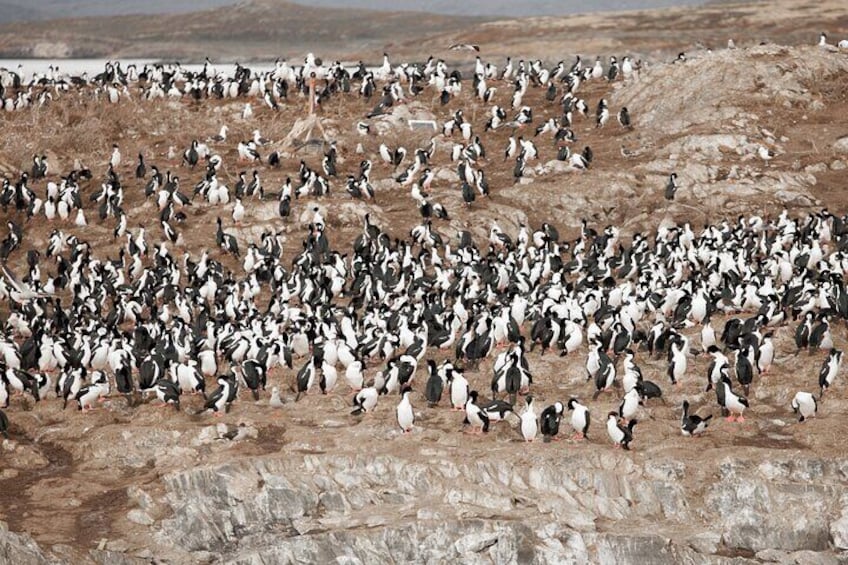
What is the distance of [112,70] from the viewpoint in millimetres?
50938

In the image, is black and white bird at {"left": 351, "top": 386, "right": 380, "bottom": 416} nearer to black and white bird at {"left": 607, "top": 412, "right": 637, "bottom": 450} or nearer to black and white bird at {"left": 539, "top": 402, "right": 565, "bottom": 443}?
black and white bird at {"left": 539, "top": 402, "right": 565, "bottom": 443}

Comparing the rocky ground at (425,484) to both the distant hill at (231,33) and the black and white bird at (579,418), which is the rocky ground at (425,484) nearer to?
the black and white bird at (579,418)

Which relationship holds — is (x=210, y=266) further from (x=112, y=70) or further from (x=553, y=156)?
(x=112, y=70)

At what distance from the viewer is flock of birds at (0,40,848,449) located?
24.2 m

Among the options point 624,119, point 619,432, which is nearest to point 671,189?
point 624,119

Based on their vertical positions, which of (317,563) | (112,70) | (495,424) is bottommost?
(317,563)

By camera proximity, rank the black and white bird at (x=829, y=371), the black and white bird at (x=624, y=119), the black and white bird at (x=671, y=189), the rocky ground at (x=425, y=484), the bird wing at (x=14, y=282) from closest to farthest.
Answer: the rocky ground at (x=425, y=484)
the black and white bird at (x=829, y=371)
the bird wing at (x=14, y=282)
the black and white bird at (x=671, y=189)
the black and white bird at (x=624, y=119)

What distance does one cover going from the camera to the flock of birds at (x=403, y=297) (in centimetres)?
2422

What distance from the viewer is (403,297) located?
30719mm

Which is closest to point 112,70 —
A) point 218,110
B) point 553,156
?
point 218,110

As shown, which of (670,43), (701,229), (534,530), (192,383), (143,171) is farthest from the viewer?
(670,43)

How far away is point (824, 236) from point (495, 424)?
48.2ft

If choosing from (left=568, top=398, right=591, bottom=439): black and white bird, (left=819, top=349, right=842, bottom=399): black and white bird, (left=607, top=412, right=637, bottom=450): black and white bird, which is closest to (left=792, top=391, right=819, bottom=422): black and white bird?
(left=819, top=349, right=842, bottom=399): black and white bird

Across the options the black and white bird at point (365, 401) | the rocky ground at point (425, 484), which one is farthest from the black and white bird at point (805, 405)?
the black and white bird at point (365, 401)
